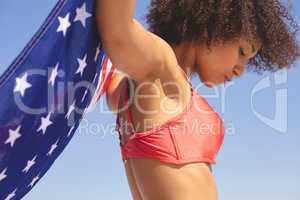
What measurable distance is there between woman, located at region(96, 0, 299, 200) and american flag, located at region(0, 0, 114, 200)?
8 cm

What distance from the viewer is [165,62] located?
1.57 m

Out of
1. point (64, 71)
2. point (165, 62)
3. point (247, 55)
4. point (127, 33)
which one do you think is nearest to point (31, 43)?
point (64, 71)

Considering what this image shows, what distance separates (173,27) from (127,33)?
600 millimetres

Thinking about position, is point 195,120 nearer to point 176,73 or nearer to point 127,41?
point 176,73

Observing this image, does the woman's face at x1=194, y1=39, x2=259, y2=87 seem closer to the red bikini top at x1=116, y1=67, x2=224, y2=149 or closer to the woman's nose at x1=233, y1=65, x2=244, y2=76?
Result: the woman's nose at x1=233, y1=65, x2=244, y2=76

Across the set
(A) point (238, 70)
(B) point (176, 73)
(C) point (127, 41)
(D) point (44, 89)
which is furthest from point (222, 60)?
(D) point (44, 89)

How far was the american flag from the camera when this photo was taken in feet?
4.47

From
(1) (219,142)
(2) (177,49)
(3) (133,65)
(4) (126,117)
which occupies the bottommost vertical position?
(1) (219,142)

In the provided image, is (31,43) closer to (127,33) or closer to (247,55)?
(127,33)

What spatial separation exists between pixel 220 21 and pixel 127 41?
593mm

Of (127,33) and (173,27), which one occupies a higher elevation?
(173,27)

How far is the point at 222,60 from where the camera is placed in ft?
6.31

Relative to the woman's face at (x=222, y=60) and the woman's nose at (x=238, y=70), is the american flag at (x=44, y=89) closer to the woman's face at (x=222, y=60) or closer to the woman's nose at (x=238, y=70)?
the woman's face at (x=222, y=60)

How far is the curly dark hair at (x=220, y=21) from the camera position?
6.18 feet
